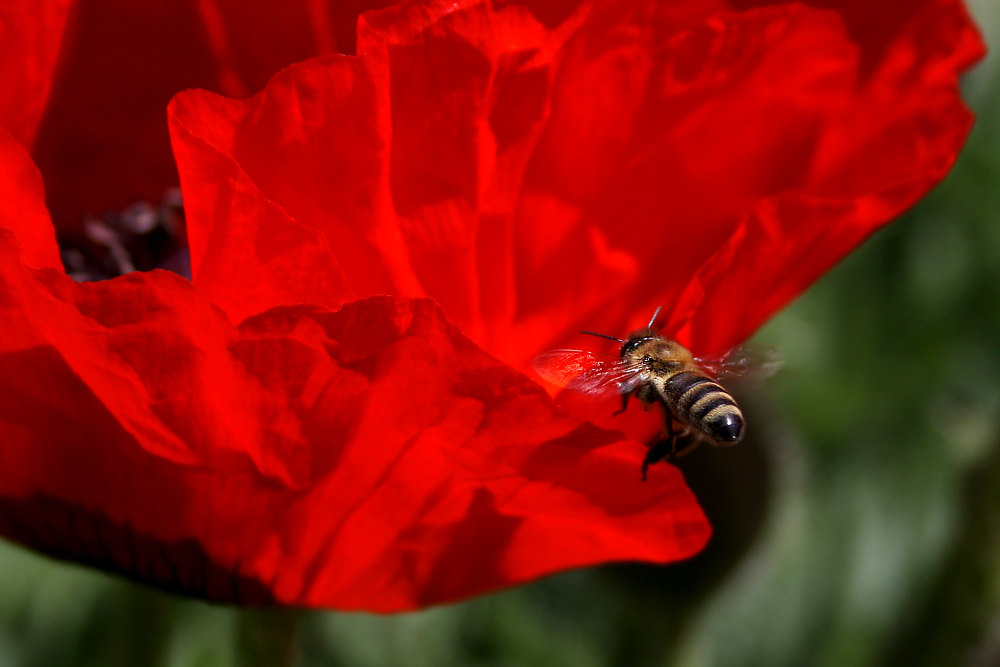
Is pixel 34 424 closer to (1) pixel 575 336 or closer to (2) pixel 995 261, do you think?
(1) pixel 575 336

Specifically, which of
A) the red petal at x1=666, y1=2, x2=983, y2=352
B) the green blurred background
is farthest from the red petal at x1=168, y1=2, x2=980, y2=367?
the green blurred background

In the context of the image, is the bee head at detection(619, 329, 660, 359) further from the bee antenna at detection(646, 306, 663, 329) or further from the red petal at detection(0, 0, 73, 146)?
the red petal at detection(0, 0, 73, 146)

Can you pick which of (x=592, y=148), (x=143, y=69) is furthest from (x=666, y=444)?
(x=143, y=69)

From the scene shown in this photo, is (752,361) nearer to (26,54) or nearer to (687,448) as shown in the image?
(687,448)

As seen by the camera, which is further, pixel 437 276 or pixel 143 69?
pixel 143 69

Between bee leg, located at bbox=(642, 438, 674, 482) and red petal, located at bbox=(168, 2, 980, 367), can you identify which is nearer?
red petal, located at bbox=(168, 2, 980, 367)

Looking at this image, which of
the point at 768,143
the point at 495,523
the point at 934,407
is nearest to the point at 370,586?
the point at 495,523
